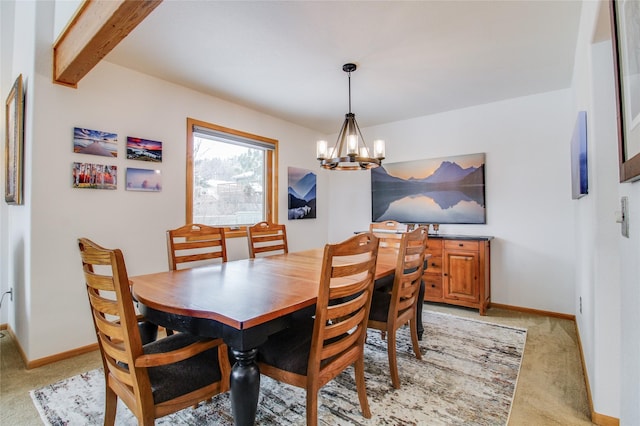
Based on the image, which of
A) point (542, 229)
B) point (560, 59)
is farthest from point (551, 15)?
point (542, 229)

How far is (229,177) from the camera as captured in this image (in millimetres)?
3840

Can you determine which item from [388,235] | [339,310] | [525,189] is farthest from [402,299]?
[525,189]

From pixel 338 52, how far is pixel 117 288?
2.31m

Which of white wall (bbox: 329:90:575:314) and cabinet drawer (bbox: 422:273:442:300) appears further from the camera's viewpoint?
cabinet drawer (bbox: 422:273:442:300)

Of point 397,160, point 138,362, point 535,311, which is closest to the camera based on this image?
point 138,362

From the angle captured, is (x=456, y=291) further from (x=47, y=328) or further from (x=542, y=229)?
(x=47, y=328)

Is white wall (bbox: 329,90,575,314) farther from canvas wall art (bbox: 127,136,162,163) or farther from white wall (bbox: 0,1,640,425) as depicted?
canvas wall art (bbox: 127,136,162,163)

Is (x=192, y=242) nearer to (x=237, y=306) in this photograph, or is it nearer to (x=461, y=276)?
(x=237, y=306)

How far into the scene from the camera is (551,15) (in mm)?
2078

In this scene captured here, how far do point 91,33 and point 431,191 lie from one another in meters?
3.77

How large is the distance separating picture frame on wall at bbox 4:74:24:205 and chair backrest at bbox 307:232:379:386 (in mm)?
2672

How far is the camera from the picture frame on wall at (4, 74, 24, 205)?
2428 millimetres

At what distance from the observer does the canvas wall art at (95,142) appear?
2.52 m

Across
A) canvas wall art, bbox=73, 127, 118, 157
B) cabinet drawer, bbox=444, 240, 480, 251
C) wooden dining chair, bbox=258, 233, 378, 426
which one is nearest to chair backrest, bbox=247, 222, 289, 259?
wooden dining chair, bbox=258, 233, 378, 426
